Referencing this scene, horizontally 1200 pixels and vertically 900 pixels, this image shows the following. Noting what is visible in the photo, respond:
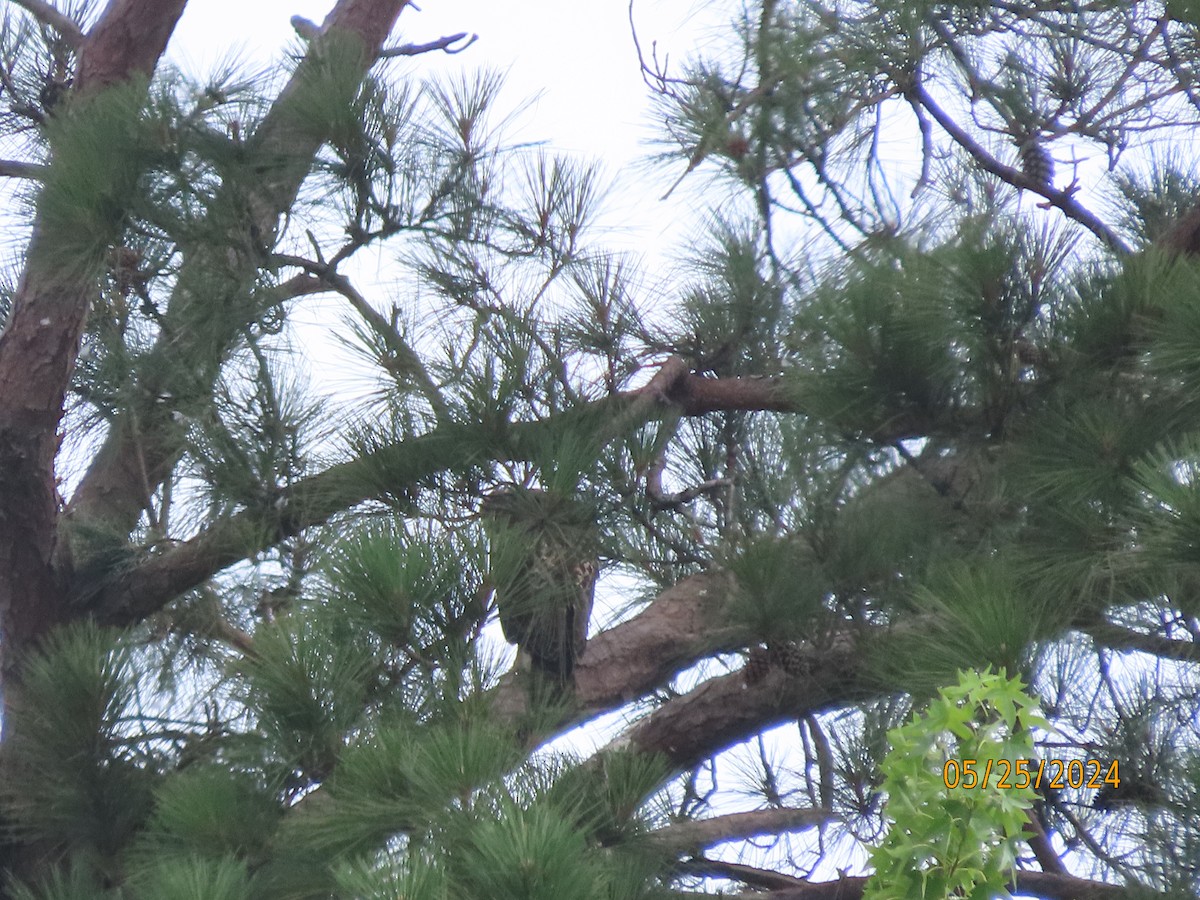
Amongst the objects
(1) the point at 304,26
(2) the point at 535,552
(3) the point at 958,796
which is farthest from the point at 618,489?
(1) the point at 304,26

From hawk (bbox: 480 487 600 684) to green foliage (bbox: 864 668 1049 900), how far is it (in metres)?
0.44

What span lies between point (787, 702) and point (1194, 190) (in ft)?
2.59

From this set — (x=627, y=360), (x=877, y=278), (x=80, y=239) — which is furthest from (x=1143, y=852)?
(x=80, y=239)

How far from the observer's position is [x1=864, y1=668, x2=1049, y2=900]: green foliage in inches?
38.4

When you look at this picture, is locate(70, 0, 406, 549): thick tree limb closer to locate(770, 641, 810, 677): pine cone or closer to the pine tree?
the pine tree

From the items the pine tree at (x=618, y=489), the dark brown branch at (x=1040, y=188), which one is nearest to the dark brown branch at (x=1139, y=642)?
the pine tree at (x=618, y=489)

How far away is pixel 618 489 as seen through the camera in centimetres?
151

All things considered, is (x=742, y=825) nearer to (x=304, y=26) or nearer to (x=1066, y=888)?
(x=1066, y=888)

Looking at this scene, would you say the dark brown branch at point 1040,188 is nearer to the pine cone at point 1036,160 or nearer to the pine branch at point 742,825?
the pine cone at point 1036,160

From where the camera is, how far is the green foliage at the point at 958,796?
98 cm

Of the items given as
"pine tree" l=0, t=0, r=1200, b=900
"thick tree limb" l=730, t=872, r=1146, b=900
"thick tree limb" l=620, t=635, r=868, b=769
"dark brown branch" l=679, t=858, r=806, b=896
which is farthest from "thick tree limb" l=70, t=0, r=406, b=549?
"thick tree limb" l=730, t=872, r=1146, b=900

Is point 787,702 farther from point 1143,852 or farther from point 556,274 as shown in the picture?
point 556,274
